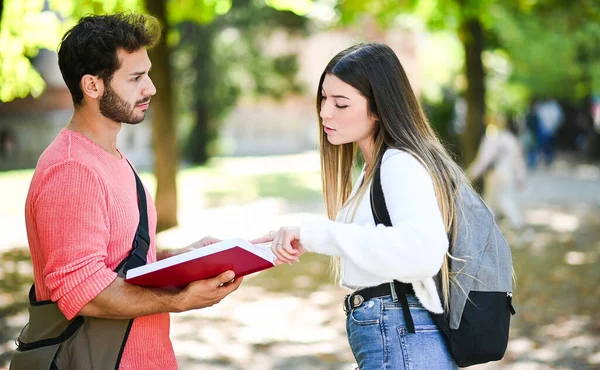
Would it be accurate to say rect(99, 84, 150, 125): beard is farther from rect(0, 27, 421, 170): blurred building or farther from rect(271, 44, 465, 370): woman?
rect(0, 27, 421, 170): blurred building

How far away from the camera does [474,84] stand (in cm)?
1408

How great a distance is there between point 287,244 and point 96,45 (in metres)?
0.93

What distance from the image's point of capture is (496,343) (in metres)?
2.60

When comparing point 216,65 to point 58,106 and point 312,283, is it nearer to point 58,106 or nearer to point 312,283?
point 58,106

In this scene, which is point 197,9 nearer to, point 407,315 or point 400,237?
point 407,315

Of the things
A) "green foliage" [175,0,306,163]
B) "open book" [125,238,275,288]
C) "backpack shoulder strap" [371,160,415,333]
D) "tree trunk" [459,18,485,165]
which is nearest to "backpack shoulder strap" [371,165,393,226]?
"backpack shoulder strap" [371,160,415,333]

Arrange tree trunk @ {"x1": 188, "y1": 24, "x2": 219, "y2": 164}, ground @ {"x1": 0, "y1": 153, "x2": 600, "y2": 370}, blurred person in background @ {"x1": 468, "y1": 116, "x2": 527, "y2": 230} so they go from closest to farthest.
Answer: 1. ground @ {"x1": 0, "y1": 153, "x2": 600, "y2": 370}
2. blurred person in background @ {"x1": 468, "y1": 116, "x2": 527, "y2": 230}
3. tree trunk @ {"x1": 188, "y1": 24, "x2": 219, "y2": 164}

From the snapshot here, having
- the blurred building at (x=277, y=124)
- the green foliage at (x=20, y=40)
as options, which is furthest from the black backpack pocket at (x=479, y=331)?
the blurred building at (x=277, y=124)

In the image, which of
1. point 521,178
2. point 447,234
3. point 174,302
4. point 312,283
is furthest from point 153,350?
point 521,178

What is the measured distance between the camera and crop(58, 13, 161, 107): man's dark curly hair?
2678 mm

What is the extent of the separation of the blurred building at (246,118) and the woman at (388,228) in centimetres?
2024

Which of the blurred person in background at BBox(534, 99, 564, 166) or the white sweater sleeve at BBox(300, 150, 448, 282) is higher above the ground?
the white sweater sleeve at BBox(300, 150, 448, 282)

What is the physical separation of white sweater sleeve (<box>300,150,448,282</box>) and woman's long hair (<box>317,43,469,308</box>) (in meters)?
0.13

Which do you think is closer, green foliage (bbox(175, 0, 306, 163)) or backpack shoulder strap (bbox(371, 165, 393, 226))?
backpack shoulder strap (bbox(371, 165, 393, 226))
